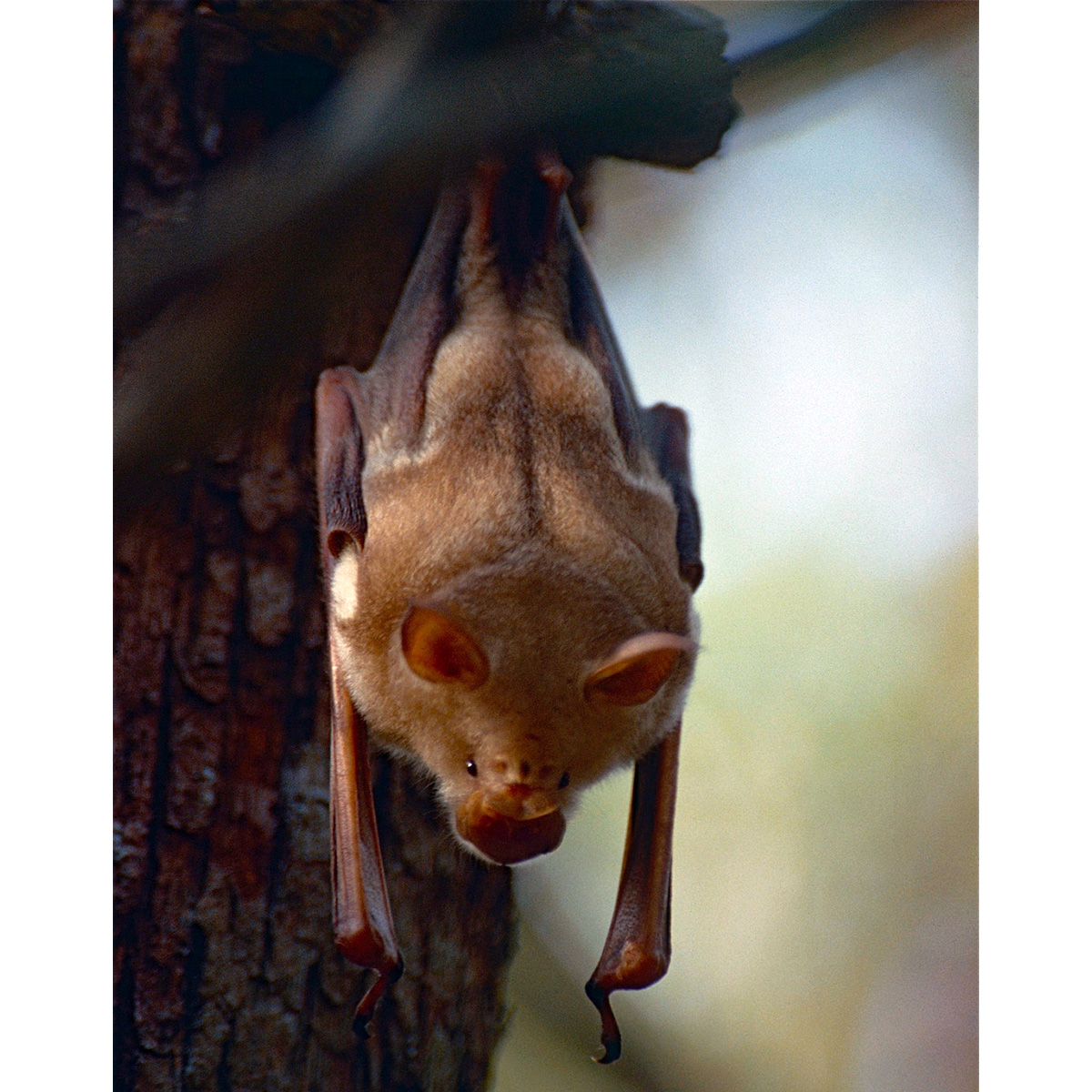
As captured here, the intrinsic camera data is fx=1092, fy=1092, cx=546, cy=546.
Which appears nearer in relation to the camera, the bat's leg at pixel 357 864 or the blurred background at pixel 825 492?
the bat's leg at pixel 357 864

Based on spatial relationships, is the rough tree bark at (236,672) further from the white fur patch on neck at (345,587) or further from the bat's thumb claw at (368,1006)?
the bat's thumb claw at (368,1006)

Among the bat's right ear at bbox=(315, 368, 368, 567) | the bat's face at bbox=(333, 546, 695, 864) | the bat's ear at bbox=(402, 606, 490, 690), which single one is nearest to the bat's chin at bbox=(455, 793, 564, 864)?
the bat's face at bbox=(333, 546, 695, 864)

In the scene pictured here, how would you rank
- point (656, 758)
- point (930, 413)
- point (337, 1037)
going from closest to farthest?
point (656, 758), point (337, 1037), point (930, 413)

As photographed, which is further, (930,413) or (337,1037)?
(930,413)

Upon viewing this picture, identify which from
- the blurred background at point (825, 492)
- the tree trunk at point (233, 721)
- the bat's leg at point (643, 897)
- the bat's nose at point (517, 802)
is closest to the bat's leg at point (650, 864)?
the bat's leg at point (643, 897)

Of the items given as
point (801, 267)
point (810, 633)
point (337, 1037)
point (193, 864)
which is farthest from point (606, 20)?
point (337, 1037)

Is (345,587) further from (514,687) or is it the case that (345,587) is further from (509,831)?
(509,831)

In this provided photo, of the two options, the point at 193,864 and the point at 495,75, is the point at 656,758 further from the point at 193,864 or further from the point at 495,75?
the point at 495,75
